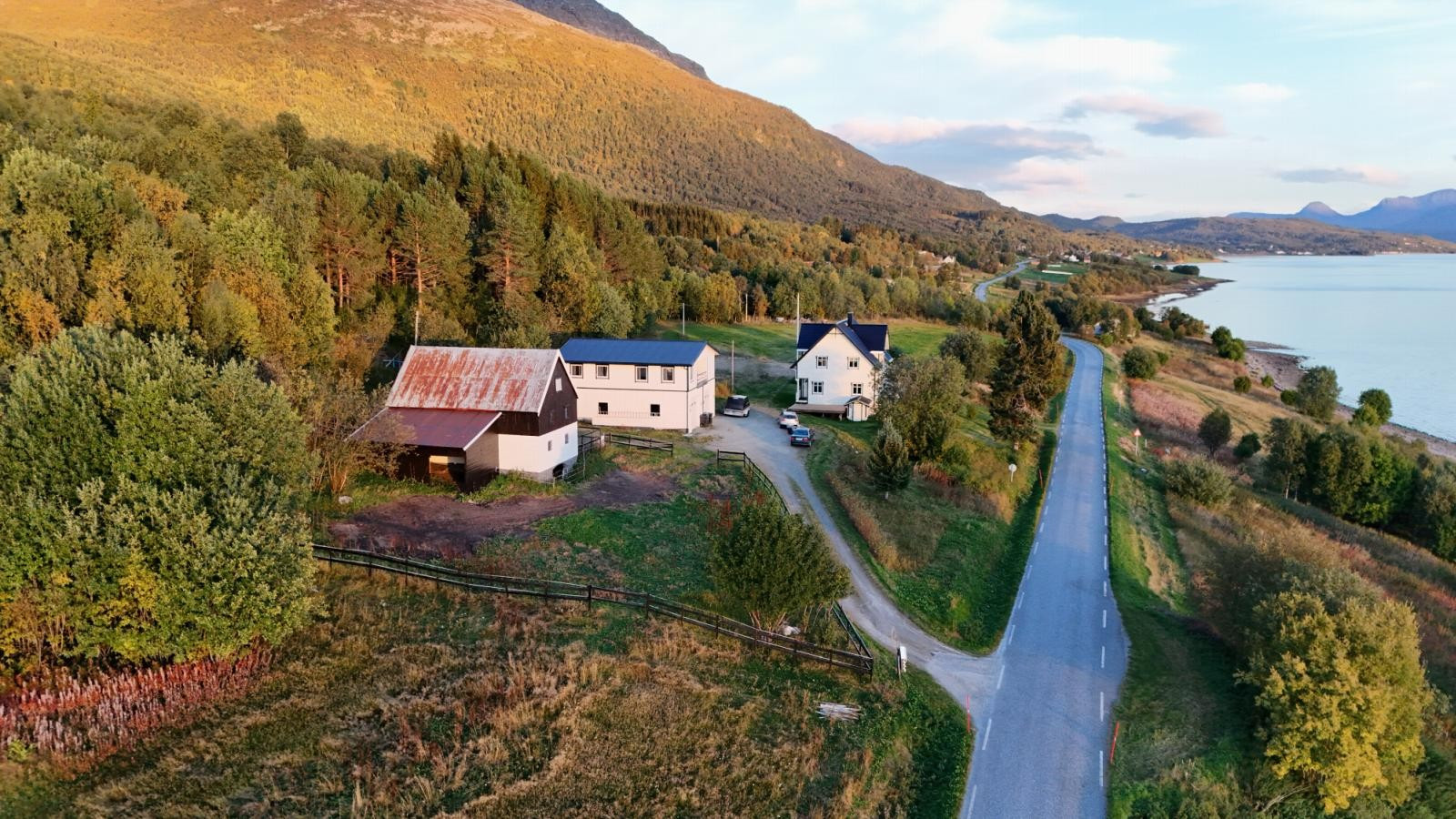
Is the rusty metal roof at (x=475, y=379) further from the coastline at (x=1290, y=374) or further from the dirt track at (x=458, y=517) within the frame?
the coastline at (x=1290, y=374)

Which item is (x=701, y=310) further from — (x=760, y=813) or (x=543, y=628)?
(x=760, y=813)

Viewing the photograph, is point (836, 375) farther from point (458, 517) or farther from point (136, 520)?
point (136, 520)

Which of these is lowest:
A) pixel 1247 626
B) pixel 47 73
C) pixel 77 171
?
pixel 1247 626

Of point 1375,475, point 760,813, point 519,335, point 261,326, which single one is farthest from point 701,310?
point 760,813

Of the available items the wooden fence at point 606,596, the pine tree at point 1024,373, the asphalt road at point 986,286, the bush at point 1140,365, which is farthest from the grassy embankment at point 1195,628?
the asphalt road at point 986,286

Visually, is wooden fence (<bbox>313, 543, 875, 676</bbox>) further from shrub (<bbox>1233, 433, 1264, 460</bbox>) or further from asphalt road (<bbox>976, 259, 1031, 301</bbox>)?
asphalt road (<bbox>976, 259, 1031, 301</bbox>)

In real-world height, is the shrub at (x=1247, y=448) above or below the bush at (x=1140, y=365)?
below

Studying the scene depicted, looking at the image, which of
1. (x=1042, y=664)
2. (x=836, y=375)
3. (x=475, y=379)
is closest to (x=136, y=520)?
(x=475, y=379)
